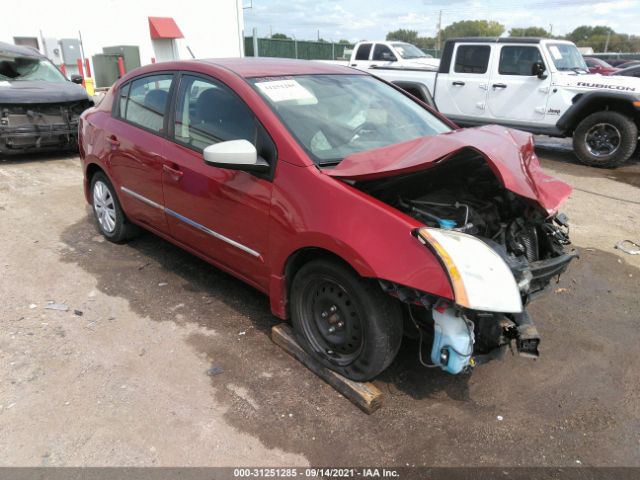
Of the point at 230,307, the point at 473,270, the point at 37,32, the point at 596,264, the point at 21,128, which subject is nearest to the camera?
the point at 473,270

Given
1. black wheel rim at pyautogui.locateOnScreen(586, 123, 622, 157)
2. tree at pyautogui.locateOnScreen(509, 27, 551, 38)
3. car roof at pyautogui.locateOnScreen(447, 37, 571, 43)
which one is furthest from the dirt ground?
tree at pyautogui.locateOnScreen(509, 27, 551, 38)

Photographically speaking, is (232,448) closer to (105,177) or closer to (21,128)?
(105,177)

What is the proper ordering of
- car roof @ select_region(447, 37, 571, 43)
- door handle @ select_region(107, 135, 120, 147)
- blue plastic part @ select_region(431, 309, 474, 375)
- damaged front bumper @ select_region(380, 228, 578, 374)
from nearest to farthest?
damaged front bumper @ select_region(380, 228, 578, 374) < blue plastic part @ select_region(431, 309, 474, 375) < door handle @ select_region(107, 135, 120, 147) < car roof @ select_region(447, 37, 571, 43)

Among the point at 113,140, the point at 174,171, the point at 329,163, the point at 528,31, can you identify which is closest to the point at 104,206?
the point at 113,140

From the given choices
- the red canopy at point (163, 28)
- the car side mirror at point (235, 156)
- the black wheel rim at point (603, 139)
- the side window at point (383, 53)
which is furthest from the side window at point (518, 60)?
the red canopy at point (163, 28)

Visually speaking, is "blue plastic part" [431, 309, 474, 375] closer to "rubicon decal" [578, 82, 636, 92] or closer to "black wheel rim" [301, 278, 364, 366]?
"black wheel rim" [301, 278, 364, 366]

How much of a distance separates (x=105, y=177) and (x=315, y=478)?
3.50 metres

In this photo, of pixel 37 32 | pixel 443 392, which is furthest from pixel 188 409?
pixel 37 32

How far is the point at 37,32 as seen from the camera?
1717 cm

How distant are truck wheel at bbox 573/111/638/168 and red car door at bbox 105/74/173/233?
7.41 m

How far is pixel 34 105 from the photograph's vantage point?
25.5ft

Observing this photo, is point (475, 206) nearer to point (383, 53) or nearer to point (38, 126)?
point (38, 126)

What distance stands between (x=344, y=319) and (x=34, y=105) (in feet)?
24.0

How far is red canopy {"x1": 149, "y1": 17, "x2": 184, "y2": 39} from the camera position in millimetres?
21109
